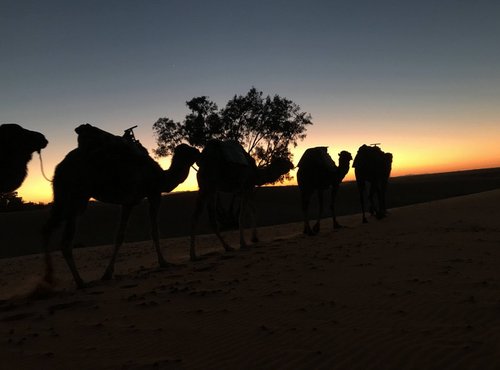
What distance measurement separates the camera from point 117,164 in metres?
8.62

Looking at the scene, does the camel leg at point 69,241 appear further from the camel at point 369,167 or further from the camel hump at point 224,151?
the camel at point 369,167

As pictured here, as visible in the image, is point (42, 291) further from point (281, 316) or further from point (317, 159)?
point (317, 159)

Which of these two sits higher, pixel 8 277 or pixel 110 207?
pixel 110 207

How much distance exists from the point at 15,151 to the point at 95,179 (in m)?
1.78

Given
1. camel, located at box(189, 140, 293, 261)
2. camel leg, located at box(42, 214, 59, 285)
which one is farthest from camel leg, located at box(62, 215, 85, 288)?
camel, located at box(189, 140, 293, 261)

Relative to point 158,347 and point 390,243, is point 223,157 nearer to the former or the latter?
point 390,243

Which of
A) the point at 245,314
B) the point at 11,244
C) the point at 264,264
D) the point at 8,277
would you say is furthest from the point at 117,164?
the point at 11,244

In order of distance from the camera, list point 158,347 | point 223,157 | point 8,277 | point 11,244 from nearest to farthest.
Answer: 1. point 158,347
2. point 223,157
3. point 8,277
4. point 11,244

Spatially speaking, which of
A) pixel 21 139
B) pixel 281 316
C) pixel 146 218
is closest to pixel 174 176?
pixel 21 139

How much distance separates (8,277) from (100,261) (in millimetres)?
2810

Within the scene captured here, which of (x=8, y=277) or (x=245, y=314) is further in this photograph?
(x=8, y=277)

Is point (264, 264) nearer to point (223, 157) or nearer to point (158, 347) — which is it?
point (223, 157)

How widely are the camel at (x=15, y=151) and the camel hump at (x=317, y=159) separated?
977cm

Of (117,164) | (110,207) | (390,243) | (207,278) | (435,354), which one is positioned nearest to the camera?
(435,354)
